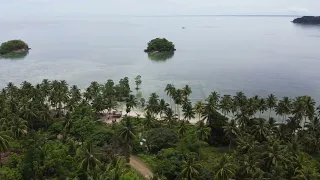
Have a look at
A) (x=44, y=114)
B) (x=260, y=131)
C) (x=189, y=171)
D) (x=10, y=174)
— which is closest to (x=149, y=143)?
(x=189, y=171)

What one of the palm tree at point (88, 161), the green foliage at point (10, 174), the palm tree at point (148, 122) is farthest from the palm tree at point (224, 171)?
the green foliage at point (10, 174)

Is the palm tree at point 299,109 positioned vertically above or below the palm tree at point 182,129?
above

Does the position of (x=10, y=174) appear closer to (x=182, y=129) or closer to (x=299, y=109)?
(x=182, y=129)

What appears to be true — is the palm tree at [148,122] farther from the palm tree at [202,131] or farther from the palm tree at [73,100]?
the palm tree at [73,100]

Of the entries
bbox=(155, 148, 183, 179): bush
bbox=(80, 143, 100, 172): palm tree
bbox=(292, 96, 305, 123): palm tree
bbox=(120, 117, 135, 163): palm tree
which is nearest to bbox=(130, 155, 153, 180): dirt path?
bbox=(155, 148, 183, 179): bush

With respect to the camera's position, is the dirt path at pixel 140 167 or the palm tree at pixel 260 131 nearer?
the dirt path at pixel 140 167

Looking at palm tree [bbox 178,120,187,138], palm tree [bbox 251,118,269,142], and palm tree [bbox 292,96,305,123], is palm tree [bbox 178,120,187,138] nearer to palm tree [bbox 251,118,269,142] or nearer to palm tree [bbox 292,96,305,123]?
palm tree [bbox 251,118,269,142]
